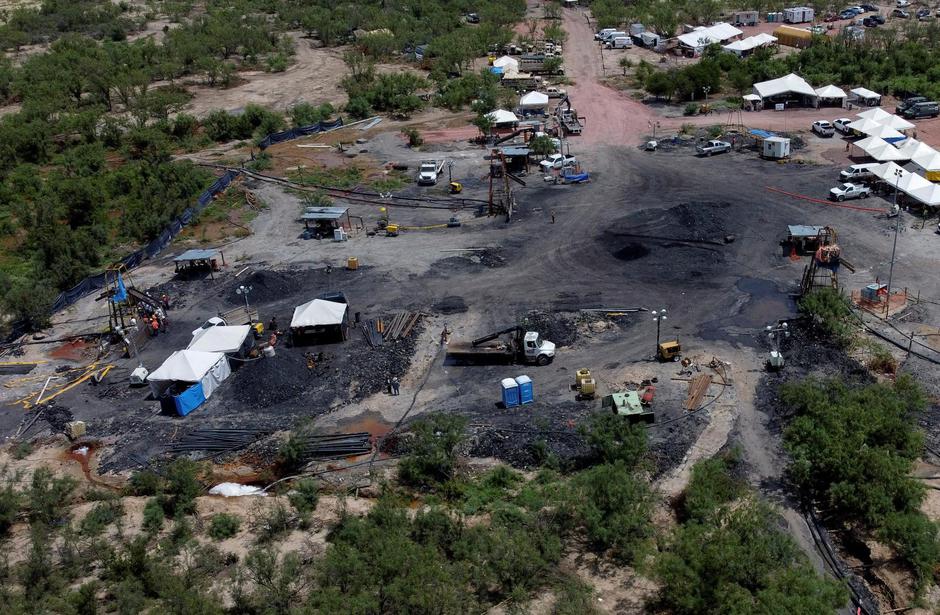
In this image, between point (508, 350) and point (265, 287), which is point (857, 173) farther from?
point (265, 287)

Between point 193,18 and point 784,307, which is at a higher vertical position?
point 193,18

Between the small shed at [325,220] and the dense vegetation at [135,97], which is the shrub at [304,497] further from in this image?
the small shed at [325,220]

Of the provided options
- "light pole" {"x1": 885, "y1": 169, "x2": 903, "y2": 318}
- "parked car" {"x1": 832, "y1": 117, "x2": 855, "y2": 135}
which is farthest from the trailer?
"parked car" {"x1": 832, "y1": 117, "x2": 855, "y2": 135}

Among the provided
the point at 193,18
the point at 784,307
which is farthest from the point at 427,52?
the point at 784,307

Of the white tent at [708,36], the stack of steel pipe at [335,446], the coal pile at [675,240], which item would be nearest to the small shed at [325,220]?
the coal pile at [675,240]

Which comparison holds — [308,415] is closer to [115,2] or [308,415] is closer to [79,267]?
[79,267]

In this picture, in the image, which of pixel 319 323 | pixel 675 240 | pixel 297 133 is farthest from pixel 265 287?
pixel 297 133
